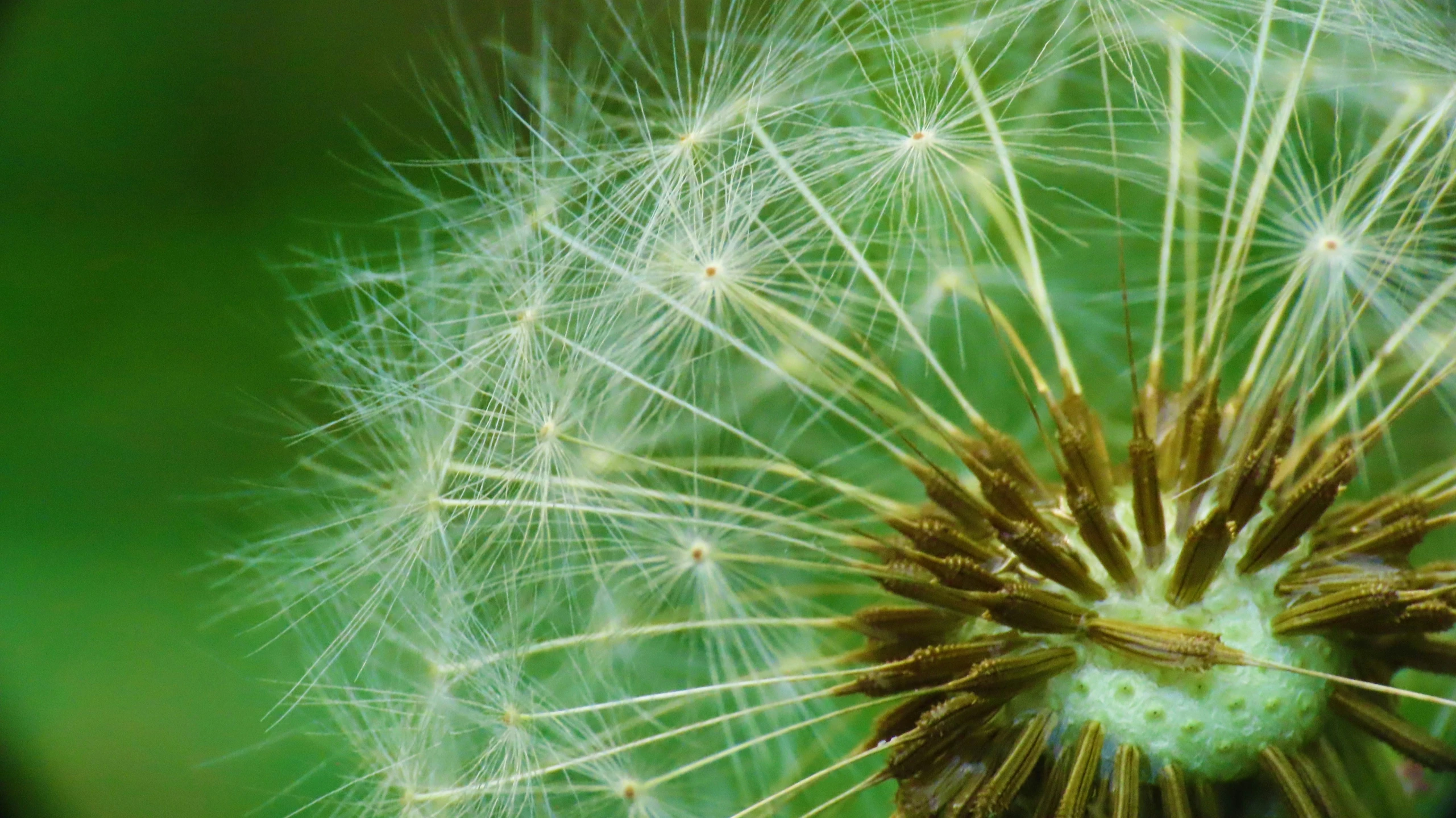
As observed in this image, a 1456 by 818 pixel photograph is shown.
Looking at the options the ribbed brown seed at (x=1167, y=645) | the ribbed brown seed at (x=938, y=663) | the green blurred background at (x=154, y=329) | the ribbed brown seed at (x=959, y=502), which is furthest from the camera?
the green blurred background at (x=154, y=329)

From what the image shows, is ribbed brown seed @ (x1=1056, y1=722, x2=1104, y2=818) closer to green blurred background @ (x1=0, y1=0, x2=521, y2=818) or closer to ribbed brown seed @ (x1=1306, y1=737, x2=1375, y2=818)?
ribbed brown seed @ (x1=1306, y1=737, x2=1375, y2=818)

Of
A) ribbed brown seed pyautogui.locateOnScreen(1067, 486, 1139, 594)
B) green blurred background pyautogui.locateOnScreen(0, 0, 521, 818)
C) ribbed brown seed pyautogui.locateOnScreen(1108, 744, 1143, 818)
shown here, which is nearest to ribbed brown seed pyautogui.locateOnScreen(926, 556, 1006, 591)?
ribbed brown seed pyautogui.locateOnScreen(1067, 486, 1139, 594)

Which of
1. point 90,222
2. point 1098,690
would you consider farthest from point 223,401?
point 1098,690

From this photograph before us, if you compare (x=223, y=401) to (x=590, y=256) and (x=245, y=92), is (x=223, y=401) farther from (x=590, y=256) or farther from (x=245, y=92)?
(x=590, y=256)

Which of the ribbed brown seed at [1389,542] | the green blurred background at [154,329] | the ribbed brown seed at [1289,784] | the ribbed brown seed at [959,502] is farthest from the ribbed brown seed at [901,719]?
the green blurred background at [154,329]

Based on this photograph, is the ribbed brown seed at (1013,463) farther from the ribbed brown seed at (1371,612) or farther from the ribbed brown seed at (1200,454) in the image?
the ribbed brown seed at (1371,612)

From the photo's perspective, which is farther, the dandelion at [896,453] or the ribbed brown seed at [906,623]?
the ribbed brown seed at [906,623]
